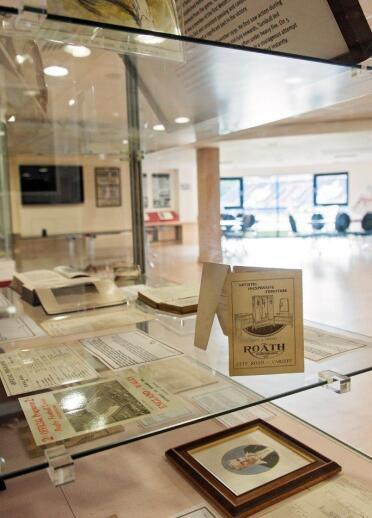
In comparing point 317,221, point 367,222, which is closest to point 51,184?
point 367,222

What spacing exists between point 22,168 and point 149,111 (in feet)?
26.5

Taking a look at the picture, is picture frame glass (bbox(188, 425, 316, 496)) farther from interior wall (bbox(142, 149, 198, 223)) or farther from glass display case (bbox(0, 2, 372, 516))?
interior wall (bbox(142, 149, 198, 223))

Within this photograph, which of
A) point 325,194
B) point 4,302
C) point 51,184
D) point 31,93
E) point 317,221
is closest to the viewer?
point 4,302

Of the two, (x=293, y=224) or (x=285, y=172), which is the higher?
(x=285, y=172)

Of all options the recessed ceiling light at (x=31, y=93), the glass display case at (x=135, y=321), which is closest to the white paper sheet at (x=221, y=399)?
the glass display case at (x=135, y=321)

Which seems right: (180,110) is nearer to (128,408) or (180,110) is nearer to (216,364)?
(216,364)

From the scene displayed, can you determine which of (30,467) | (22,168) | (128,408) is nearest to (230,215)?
(128,408)

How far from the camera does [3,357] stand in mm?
986

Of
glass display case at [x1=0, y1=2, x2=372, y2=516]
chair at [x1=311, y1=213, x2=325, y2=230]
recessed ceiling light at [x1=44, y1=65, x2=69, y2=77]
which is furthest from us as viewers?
chair at [x1=311, y1=213, x2=325, y2=230]

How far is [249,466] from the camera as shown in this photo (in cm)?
87

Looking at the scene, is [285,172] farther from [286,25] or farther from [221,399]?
[221,399]

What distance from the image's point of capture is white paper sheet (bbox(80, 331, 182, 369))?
95cm

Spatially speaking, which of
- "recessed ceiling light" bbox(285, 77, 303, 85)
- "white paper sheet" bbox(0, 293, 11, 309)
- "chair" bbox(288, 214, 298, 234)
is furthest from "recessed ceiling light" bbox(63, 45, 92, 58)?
"chair" bbox(288, 214, 298, 234)

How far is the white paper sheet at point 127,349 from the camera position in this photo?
0.95 m
